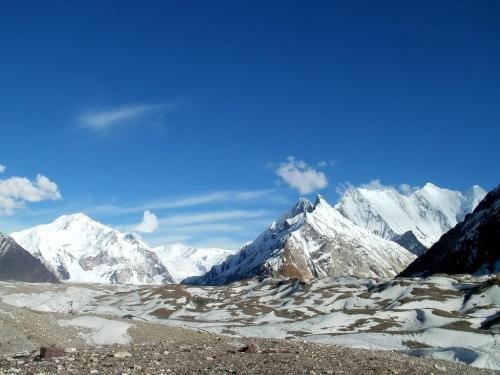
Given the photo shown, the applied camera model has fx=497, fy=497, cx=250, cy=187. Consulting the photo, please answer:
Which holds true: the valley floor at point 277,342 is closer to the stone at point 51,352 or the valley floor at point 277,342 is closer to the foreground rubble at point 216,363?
the foreground rubble at point 216,363

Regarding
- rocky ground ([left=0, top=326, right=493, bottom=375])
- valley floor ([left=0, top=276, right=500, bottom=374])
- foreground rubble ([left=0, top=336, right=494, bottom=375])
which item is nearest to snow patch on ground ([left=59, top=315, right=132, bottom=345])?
valley floor ([left=0, top=276, right=500, bottom=374])

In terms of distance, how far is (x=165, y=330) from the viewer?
50.3 metres

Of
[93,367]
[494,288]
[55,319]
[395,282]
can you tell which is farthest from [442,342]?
[395,282]

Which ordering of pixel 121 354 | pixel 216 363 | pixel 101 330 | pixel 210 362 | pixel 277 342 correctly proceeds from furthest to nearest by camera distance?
pixel 101 330, pixel 277 342, pixel 121 354, pixel 210 362, pixel 216 363

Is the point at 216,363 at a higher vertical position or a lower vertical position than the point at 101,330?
higher

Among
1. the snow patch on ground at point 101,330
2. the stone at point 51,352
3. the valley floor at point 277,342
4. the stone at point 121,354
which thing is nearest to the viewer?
the valley floor at point 277,342

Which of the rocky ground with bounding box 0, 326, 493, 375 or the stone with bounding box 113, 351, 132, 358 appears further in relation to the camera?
the stone with bounding box 113, 351, 132, 358

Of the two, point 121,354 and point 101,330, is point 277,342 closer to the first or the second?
point 121,354

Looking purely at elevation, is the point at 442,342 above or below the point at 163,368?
below

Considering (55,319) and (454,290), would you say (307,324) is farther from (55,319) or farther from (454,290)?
(454,290)

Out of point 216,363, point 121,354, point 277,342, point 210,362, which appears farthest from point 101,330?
point 216,363

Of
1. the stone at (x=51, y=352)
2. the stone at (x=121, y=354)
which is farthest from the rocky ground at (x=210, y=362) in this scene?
the stone at (x=51, y=352)

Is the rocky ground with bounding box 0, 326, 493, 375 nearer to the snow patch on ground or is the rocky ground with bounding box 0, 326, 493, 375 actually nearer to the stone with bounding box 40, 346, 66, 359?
the stone with bounding box 40, 346, 66, 359

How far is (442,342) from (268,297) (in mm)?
132910
